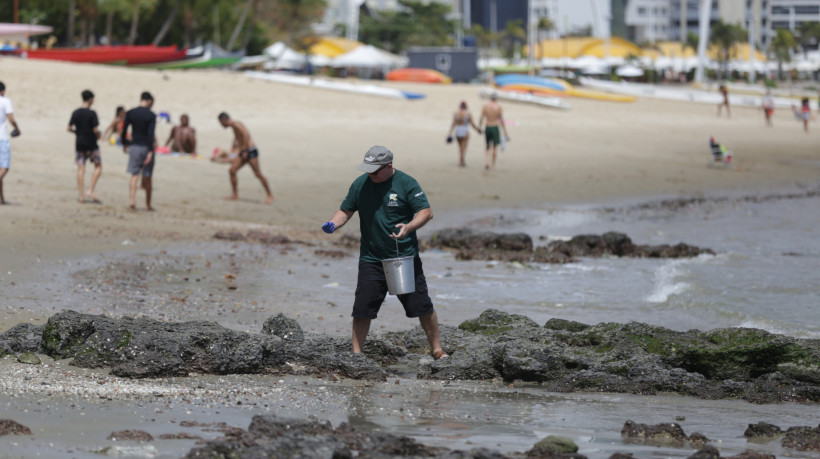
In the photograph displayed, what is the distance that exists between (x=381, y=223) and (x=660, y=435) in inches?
90.1

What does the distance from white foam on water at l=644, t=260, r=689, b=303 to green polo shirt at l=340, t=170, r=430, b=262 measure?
430cm

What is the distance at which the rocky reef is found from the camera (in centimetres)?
642

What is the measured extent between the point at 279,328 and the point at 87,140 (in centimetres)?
785

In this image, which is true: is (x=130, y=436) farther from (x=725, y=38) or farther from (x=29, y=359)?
(x=725, y=38)

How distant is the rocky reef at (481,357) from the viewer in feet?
21.1

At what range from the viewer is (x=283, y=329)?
7.13 metres

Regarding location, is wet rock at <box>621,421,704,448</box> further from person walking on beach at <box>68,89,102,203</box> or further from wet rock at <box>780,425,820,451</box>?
person walking on beach at <box>68,89,102,203</box>

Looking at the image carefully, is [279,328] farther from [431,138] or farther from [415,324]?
[431,138]

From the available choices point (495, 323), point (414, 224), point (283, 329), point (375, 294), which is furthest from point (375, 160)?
point (495, 323)

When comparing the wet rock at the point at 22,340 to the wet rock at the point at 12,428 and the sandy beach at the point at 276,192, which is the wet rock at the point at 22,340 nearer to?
the sandy beach at the point at 276,192

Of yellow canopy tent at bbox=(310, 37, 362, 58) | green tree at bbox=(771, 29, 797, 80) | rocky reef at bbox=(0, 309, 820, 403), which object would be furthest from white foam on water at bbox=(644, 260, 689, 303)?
green tree at bbox=(771, 29, 797, 80)

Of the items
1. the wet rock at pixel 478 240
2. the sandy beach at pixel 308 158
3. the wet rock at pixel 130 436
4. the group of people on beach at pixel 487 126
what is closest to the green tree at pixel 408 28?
the sandy beach at pixel 308 158

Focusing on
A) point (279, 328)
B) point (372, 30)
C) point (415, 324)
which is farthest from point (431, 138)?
point (372, 30)

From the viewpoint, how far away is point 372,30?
9344 centimetres
